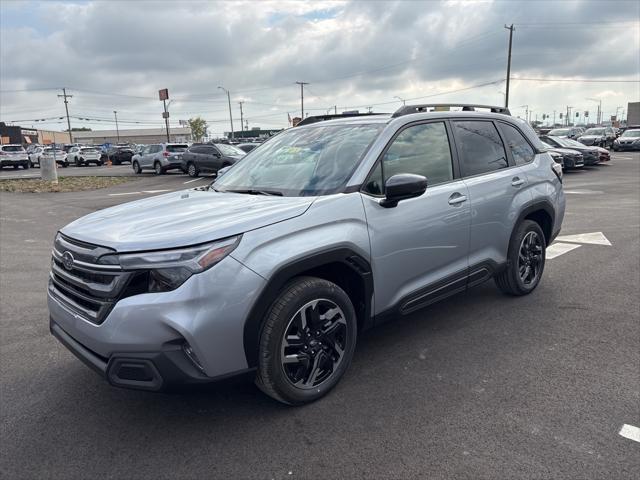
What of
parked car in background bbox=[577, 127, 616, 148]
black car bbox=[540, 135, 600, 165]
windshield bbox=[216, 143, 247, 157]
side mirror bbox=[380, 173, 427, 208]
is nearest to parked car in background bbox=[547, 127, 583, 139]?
parked car in background bbox=[577, 127, 616, 148]

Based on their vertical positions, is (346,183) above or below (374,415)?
above

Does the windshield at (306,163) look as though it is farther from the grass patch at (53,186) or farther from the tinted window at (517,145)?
the grass patch at (53,186)

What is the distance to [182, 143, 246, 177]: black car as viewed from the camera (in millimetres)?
22109

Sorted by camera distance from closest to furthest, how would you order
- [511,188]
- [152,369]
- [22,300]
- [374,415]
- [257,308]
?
1. [152,369]
2. [257,308]
3. [374,415]
4. [511,188]
5. [22,300]

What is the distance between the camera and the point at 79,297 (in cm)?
282

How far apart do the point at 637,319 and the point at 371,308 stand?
8.88 ft

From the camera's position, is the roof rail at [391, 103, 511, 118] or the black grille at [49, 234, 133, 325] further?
the roof rail at [391, 103, 511, 118]

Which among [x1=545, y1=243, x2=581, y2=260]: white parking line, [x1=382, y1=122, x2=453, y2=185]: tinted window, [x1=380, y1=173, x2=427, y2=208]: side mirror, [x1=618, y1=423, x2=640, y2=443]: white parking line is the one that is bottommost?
[x1=545, y1=243, x2=581, y2=260]: white parking line

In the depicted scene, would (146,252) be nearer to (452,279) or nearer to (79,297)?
(79,297)

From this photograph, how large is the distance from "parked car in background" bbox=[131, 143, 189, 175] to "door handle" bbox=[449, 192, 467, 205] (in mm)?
23694

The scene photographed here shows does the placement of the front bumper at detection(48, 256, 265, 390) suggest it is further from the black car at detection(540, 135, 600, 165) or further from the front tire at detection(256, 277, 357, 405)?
the black car at detection(540, 135, 600, 165)

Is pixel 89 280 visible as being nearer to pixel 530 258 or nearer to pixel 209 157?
pixel 530 258

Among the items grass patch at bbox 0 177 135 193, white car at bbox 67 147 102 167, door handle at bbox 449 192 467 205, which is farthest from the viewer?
white car at bbox 67 147 102 167

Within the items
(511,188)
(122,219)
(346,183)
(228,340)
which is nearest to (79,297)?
(122,219)
